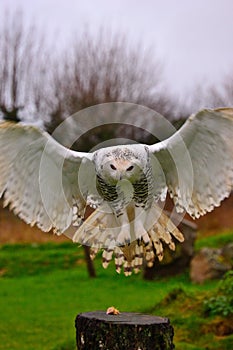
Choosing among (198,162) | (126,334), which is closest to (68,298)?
(198,162)

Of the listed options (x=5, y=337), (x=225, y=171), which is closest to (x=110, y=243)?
(x=225, y=171)

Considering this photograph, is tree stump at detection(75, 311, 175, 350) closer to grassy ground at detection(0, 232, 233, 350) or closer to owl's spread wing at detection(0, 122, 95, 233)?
owl's spread wing at detection(0, 122, 95, 233)

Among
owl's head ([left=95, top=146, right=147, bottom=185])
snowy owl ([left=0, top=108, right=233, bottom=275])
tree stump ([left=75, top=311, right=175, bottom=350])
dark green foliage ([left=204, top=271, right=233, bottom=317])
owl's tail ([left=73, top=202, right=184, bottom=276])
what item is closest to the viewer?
tree stump ([left=75, top=311, right=175, bottom=350])

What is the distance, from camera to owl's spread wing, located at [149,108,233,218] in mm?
5035

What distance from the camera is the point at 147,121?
8.23 metres

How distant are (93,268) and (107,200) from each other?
834cm

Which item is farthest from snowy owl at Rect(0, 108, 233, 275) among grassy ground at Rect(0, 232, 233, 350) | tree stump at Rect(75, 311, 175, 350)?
grassy ground at Rect(0, 232, 233, 350)

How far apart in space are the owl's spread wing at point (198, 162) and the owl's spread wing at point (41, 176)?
62 centimetres

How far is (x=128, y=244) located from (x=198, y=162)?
34.1 inches

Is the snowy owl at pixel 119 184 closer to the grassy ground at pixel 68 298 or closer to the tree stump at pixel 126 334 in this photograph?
the tree stump at pixel 126 334

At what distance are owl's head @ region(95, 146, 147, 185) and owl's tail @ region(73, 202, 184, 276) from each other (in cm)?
50

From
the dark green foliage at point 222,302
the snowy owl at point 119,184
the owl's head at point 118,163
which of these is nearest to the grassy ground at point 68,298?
the dark green foliage at point 222,302

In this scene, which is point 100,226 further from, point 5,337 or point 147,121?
point 5,337

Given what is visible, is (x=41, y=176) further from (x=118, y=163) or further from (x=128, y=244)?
(x=128, y=244)
